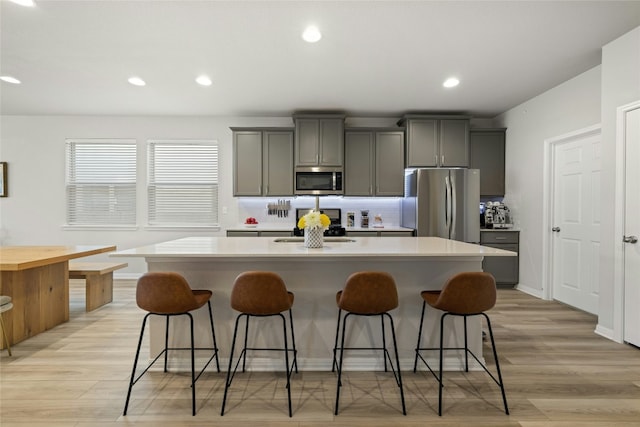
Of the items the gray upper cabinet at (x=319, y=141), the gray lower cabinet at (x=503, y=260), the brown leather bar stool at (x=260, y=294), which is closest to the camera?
the brown leather bar stool at (x=260, y=294)

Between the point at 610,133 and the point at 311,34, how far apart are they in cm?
287

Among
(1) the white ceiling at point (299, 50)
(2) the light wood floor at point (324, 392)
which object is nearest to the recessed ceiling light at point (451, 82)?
(1) the white ceiling at point (299, 50)

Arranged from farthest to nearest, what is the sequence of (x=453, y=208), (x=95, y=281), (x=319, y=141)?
(x=319, y=141), (x=453, y=208), (x=95, y=281)

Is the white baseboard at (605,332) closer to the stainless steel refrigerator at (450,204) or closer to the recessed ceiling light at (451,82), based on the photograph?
the stainless steel refrigerator at (450,204)

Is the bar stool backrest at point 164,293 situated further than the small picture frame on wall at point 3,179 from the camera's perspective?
No

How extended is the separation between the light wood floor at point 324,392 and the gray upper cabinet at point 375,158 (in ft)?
9.24

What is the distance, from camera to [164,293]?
2020 mm

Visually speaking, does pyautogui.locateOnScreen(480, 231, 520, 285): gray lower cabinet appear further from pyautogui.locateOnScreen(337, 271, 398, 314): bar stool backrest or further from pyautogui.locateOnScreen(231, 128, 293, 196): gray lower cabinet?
pyautogui.locateOnScreen(337, 271, 398, 314): bar stool backrest

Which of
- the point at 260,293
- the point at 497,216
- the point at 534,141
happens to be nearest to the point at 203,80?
the point at 260,293

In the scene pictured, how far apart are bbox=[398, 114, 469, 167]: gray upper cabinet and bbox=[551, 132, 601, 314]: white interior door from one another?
49.7 inches

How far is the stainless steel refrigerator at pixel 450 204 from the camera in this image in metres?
4.71

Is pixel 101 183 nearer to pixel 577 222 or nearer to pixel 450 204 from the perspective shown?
pixel 450 204

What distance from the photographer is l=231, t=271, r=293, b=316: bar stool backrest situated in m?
2.02

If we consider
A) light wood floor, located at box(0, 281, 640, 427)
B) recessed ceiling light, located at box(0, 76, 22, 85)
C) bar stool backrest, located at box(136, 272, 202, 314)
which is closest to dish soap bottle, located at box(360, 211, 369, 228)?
light wood floor, located at box(0, 281, 640, 427)
